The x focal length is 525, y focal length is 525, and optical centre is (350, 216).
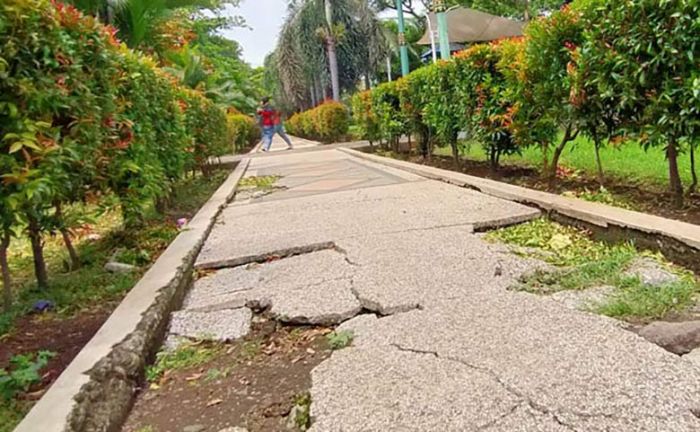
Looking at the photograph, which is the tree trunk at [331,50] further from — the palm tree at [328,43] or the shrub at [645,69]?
the shrub at [645,69]

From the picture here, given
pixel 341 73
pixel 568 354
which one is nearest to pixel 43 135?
pixel 568 354

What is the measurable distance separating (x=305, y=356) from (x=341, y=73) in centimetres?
2357

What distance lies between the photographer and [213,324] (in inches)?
97.2

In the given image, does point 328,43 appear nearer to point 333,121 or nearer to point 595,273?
point 333,121

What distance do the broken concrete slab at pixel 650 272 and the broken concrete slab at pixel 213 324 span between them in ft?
6.06

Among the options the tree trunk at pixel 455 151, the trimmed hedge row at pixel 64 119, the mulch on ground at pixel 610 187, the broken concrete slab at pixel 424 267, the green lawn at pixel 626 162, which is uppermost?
the trimmed hedge row at pixel 64 119

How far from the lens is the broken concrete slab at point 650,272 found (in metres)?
2.42

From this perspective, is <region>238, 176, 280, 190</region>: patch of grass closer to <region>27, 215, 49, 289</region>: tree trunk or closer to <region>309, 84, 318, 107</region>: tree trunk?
<region>27, 215, 49, 289</region>: tree trunk

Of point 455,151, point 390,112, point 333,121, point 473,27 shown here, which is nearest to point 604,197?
point 455,151

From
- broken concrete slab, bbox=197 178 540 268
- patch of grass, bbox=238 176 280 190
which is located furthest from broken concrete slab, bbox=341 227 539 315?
patch of grass, bbox=238 176 280 190

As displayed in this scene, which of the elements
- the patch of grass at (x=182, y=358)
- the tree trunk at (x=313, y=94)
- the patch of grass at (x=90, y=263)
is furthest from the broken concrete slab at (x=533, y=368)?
the tree trunk at (x=313, y=94)

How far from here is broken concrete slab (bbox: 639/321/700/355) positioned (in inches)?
70.0

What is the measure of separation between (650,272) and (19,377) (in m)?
2.75

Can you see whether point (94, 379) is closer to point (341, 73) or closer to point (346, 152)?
point (346, 152)
